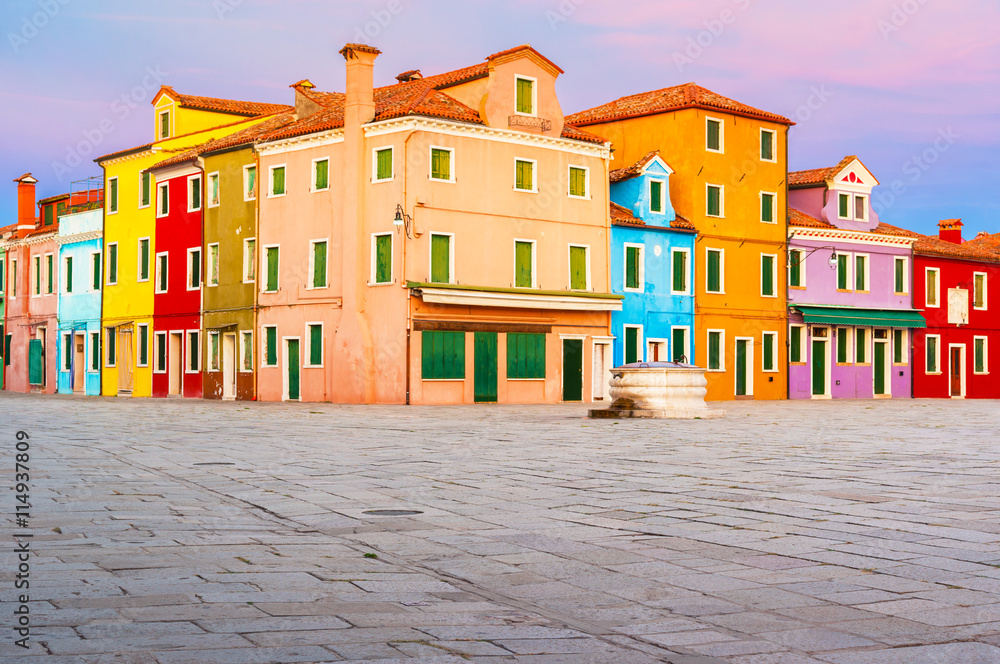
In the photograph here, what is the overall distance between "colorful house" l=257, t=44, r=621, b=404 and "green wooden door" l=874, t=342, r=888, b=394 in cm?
1505

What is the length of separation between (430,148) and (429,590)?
3035 cm

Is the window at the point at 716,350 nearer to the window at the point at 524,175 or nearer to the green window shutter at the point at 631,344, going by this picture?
the green window shutter at the point at 631,344

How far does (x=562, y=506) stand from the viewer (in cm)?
921

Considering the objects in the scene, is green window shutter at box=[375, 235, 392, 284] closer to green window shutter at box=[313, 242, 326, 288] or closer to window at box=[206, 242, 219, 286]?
green window shutter at box=[313, 242, 326, 288]

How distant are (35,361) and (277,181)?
20516 millimetres

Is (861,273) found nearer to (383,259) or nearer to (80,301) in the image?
(383,259)

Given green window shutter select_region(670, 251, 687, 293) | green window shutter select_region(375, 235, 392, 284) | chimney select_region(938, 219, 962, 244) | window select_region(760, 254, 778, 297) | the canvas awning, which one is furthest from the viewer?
chimney select_region(938, 219, 962, 244)

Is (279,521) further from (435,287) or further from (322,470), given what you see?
(435,287)

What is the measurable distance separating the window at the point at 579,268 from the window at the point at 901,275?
1695 cm

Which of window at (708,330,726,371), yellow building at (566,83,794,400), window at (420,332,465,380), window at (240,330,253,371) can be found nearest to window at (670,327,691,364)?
yellow building at (566,83,794,400)

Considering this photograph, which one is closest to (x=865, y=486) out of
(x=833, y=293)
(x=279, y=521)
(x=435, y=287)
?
(x=279, y=521)

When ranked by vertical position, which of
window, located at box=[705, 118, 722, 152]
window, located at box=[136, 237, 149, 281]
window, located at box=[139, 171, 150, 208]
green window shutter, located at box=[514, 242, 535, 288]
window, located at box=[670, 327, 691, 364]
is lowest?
window, located at box=[670, 327, 691, 364]

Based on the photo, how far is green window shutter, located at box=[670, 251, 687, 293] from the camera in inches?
1678

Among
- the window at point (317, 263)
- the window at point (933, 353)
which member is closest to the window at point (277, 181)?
the window at point (317, 263)
